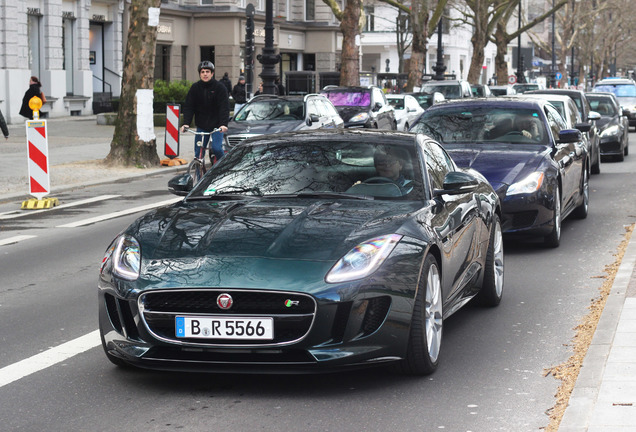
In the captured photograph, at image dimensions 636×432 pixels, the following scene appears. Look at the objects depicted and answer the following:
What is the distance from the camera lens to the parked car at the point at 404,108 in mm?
32719

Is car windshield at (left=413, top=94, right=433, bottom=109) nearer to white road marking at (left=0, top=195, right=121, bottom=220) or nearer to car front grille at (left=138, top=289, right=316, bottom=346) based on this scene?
white road marking at (left=0, top=195, right=121, bottom=220)

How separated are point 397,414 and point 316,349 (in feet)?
1.71

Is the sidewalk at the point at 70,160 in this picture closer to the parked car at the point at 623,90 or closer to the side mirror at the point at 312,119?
the side mirror at the point at 312,119

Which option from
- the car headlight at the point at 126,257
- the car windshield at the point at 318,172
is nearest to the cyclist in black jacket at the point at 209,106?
the car windshield at the point at 318,172

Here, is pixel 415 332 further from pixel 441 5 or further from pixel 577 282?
pixel 441 5

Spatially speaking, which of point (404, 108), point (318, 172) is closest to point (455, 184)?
point (318, 172)

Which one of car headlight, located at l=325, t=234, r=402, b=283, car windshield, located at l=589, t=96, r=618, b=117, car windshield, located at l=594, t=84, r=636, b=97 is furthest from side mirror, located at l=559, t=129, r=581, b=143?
car windshield, located at l=594, t=84, r=636, b=97

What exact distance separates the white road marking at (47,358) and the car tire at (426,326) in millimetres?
2104

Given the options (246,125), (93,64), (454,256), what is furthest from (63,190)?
(93,64)

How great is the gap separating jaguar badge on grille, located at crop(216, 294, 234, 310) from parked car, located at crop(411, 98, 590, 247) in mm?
5944

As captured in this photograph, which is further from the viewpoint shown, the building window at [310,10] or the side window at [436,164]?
the building window at [310,10]

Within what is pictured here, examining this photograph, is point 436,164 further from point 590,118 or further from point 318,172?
point 590,118

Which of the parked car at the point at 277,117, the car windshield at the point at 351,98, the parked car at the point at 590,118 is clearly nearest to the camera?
the parked car at the point at 590,118

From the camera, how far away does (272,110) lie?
22.9 meters
